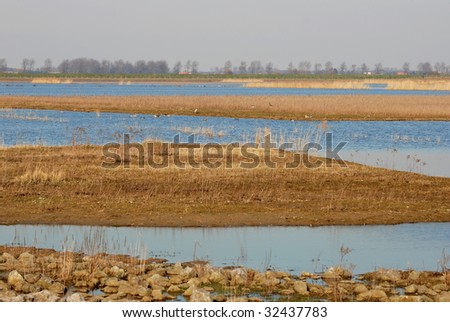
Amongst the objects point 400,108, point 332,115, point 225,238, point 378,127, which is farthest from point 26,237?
point 400,108

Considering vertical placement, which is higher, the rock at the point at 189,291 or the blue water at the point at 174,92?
the rock at the point at 189,291

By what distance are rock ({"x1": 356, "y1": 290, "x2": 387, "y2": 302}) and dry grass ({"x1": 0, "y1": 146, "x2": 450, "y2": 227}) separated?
638 cm

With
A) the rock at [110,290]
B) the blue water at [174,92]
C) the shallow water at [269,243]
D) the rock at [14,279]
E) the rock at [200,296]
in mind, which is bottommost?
the blue water at [174,92]

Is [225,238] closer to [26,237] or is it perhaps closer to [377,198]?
[26,237]

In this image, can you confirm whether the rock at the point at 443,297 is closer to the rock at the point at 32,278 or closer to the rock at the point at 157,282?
the rock at the point at 157,282

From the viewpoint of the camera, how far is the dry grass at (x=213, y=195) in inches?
719

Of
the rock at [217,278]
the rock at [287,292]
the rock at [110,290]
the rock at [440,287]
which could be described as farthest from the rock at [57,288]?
the rock at [440,287]

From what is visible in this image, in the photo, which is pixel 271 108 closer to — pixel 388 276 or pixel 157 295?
pixel 388 276

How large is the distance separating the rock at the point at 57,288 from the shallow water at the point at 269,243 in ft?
7.77

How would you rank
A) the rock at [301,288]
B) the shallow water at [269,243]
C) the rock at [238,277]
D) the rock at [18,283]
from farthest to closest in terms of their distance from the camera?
the shallow water at [269,243] → the rock at [238,277] → the rock at [301,288] → the rock at [18,283]

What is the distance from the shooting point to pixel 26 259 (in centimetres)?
1339

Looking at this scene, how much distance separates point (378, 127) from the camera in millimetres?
43312

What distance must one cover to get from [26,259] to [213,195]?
7767 millimetres

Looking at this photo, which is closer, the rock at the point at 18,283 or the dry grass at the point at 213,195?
the rock at the point at 18,283
